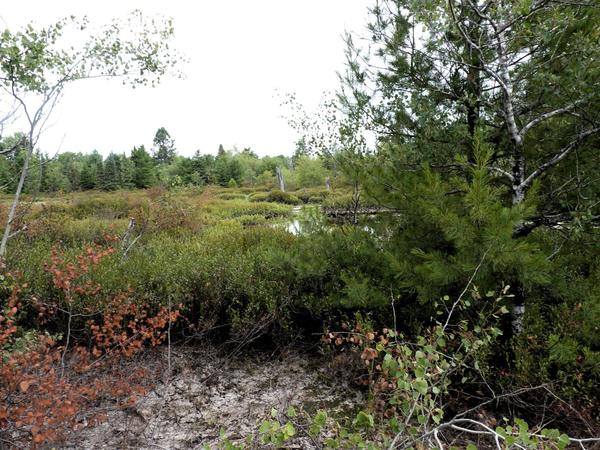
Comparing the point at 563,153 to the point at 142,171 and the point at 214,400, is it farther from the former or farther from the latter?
the point at 142,171

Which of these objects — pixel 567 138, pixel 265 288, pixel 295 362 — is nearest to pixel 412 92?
pixel 567 138

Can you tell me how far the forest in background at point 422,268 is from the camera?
2.27 m

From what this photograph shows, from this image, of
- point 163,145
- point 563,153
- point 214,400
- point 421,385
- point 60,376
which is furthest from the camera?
point 163,145

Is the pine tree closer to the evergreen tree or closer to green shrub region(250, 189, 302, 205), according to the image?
green shrub region(250, 189, 302, 205)

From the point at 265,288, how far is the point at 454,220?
212cm

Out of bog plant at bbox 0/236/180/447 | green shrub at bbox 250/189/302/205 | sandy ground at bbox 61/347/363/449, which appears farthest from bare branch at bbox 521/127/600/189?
green shrub at bbox 250/189/302/205

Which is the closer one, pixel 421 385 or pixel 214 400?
pixel 421 385

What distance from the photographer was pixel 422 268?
8.45 ft

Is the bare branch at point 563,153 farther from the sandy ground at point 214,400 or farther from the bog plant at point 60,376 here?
the bog plant at point 60,376

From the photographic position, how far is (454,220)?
7.74 ft

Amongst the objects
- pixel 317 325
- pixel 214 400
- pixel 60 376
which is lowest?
pixel 214 400

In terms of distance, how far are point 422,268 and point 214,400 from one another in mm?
1976

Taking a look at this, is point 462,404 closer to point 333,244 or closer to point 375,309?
point 375,309

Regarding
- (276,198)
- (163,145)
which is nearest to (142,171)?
(276,198)
